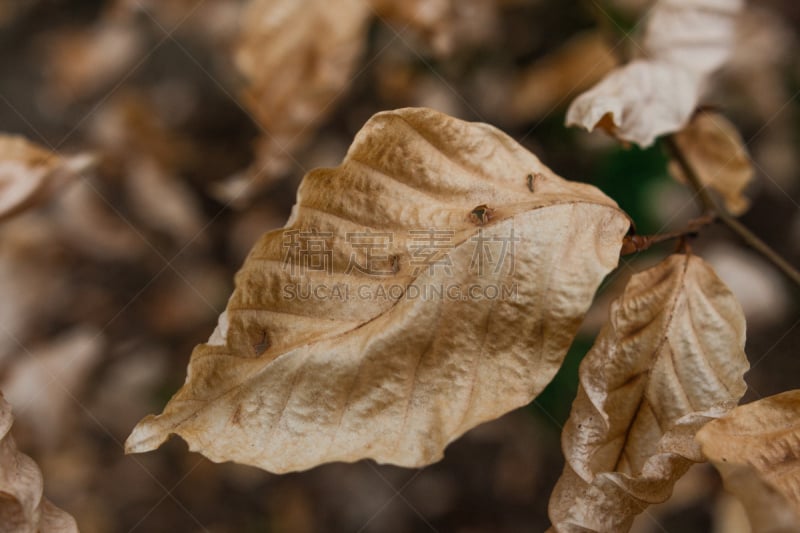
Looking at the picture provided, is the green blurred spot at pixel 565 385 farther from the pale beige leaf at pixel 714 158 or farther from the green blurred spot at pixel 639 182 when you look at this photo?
the pale beige leaf at pixel 714 158

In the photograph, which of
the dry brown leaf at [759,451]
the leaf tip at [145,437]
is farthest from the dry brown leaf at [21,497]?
the dry brown leaf at [759,451]

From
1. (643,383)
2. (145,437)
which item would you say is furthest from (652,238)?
(145,437)

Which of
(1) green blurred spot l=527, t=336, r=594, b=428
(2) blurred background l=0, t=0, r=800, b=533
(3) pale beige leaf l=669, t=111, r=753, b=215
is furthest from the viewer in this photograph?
(2) blurred background l=0, t=0, r=800, b=533

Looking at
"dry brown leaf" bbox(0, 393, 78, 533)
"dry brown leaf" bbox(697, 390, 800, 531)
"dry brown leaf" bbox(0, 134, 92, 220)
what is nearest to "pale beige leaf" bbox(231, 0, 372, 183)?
"dry brown leaf" bbox(0, 134, 92, 220)

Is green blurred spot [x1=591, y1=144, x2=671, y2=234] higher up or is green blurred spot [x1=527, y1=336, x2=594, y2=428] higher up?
green blurred spot [x1=591, y1=144, x2=671, y2=234]

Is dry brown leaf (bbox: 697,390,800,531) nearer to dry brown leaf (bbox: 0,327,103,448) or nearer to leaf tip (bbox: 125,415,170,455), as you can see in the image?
leaf tip (bbox: 125,415,170,455)

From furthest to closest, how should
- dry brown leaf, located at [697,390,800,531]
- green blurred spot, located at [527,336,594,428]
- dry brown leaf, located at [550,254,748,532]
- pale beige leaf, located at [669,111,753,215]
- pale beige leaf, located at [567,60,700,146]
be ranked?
green blurred spot, located at [527,336,594,428], pale beige leaf, located at [669,111,753,215], pale beige leaf, located at [567,60,700,146], dry brown leaf, located at [550,254,748,532], dry brown leaf, located at [697,390,800,531]
